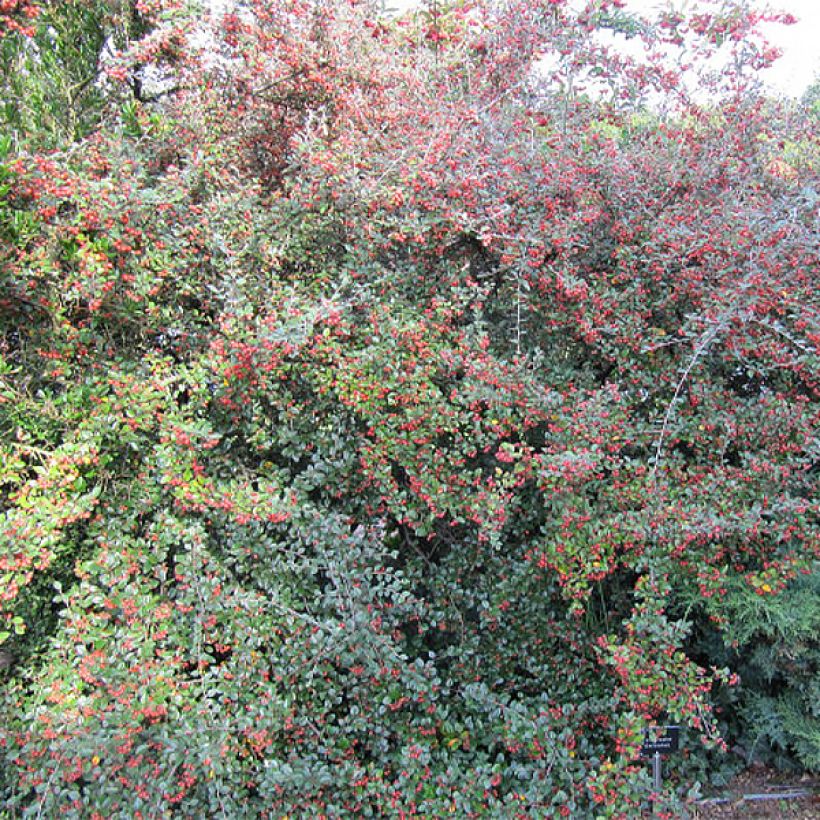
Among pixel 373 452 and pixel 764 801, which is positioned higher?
pixel 373 452

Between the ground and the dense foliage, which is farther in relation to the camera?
the ground

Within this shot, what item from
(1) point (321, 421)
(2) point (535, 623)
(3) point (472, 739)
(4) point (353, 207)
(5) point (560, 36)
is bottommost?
(3) point (472, 739)

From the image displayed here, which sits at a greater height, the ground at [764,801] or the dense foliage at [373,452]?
the dense foliage at [373,452]

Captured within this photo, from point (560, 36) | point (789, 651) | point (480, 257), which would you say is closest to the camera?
point (789, 651)

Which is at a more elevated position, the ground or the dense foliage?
the dense foliage

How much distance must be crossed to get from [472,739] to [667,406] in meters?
1.53

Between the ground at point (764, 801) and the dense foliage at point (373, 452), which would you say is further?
the ground at point (764, 801)

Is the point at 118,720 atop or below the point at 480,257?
below

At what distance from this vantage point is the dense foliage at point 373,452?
218 cm

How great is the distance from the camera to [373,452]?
7.97 feet

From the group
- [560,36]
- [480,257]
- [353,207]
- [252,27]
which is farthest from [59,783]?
[560,36]

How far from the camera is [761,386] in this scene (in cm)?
271

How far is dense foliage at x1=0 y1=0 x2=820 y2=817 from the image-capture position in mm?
2182

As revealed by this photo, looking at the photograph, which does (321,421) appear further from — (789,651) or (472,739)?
(789,651)
